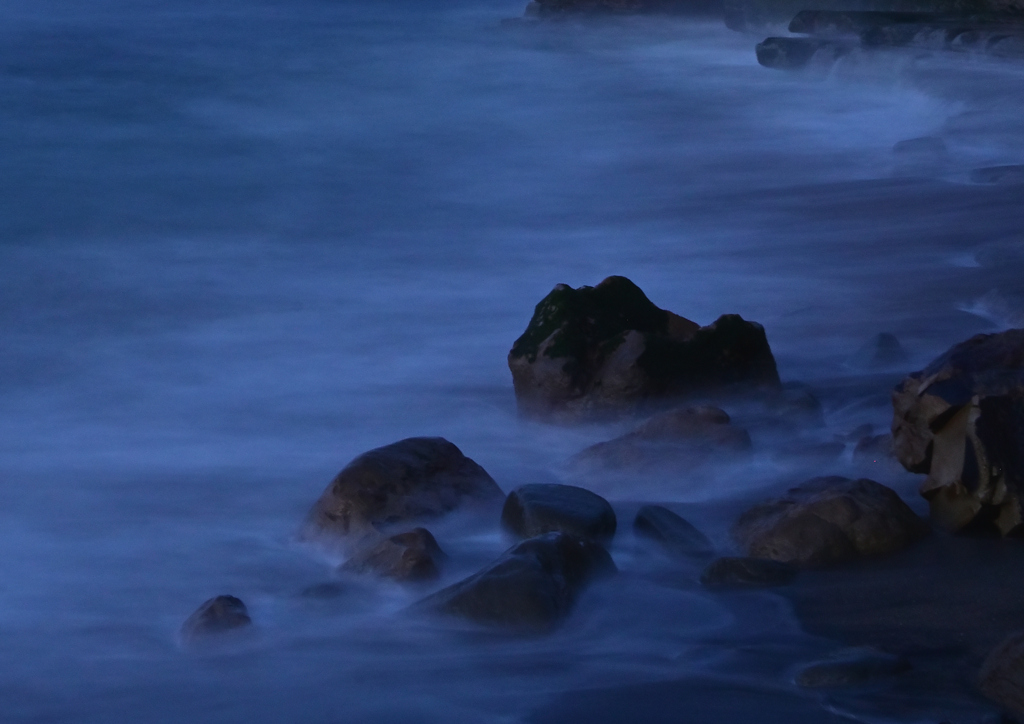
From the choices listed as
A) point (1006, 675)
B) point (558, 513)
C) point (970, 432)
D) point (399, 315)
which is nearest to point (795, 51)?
point (399, 315)

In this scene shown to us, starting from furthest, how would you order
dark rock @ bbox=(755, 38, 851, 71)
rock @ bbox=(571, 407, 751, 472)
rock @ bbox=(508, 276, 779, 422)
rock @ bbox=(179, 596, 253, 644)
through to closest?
dark rock @ bbox=(755, 38, 851, 71) → rock @ bbox=(508, 276, 779, 422) → rock @ bbox=(571, 407, 751, 472) → rock @ bbox=(179, 596, 253, 644)

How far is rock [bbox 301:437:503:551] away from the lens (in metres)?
4.30

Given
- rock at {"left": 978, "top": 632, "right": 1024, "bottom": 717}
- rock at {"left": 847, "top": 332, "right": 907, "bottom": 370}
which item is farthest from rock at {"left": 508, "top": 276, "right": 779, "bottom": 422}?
rock at {"left": 978, "top": 632, "right": 1024, "bottom": 717}

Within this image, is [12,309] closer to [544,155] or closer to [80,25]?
[544,155]

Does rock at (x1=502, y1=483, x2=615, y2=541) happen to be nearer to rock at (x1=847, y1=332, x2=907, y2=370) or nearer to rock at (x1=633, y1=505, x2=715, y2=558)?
rock at (x1=633, y1=505, x2=715, y2=558)

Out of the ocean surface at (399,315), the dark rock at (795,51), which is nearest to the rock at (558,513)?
the ocean surface at (399,315)

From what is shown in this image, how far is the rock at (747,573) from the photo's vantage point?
3758mm

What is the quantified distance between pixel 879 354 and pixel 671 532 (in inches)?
82.9

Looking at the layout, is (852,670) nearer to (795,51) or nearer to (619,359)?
(619,359)

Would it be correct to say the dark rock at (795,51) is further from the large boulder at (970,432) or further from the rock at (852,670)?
the rock at (852,670)

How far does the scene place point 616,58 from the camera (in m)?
20.6

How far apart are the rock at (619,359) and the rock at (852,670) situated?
199 cm

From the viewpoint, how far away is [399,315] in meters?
7.62

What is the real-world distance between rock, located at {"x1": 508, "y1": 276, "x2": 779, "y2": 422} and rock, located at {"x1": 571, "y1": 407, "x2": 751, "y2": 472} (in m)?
0.35
